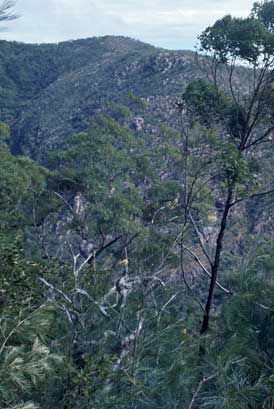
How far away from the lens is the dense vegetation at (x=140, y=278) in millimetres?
4988

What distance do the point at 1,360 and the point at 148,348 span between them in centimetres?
171

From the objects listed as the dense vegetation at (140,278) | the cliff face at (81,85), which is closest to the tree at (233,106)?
the dense vegetation at (140,278)

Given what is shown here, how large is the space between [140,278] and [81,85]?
3460cm

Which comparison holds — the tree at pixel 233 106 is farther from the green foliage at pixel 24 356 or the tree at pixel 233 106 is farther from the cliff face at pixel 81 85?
the cliff face at pixel 81 85

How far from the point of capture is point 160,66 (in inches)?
1346

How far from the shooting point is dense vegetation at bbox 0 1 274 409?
4.99 metres

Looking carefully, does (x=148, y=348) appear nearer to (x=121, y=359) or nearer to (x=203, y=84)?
(x=121, y=359)

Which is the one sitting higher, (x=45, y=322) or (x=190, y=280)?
(x=45, y=322)

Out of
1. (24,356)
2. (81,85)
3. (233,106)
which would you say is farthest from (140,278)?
(81,85)

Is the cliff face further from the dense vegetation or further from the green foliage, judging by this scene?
the green foliage

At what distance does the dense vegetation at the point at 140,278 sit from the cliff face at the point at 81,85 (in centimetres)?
1292

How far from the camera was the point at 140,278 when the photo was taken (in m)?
6.09

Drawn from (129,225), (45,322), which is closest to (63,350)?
(45,322)

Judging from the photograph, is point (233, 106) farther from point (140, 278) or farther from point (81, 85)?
point (81, 85)
